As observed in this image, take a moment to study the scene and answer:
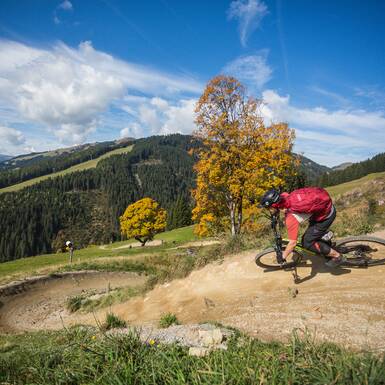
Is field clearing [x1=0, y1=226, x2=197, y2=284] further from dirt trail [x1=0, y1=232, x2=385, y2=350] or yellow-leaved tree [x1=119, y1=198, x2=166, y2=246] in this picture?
yellow-leaved tree [x1=119, y1=198, x2=166, y2=246]

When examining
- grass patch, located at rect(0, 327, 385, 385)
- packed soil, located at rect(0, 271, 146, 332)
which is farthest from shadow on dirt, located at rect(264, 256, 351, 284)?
packed soil, located at rect(0, 271, 146, 332)

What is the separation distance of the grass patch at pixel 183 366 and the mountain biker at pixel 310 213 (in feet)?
13.4

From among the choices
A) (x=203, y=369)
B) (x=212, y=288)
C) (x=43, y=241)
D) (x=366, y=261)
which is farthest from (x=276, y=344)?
(x=43, y=241)

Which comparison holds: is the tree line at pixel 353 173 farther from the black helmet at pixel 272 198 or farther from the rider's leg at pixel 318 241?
the black helmet at pixel 272 198

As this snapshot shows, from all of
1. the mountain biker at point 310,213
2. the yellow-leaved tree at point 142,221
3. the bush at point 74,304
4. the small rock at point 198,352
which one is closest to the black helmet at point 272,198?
the mountain biker at point 310,213

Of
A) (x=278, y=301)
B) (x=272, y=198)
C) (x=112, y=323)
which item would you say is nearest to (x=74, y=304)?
(x=112, y=323)

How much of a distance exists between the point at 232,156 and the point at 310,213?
574 inches

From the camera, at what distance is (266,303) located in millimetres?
8461

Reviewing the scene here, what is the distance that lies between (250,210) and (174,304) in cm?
1307

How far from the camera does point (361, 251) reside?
28.7ft

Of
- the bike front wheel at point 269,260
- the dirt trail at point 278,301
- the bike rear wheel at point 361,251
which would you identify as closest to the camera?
the dirt trail at point 278,301

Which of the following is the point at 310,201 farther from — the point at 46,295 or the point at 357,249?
the point at 46,295

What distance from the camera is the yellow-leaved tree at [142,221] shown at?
63312 millimetres

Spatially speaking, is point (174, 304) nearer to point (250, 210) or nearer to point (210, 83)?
point (250, 210)
